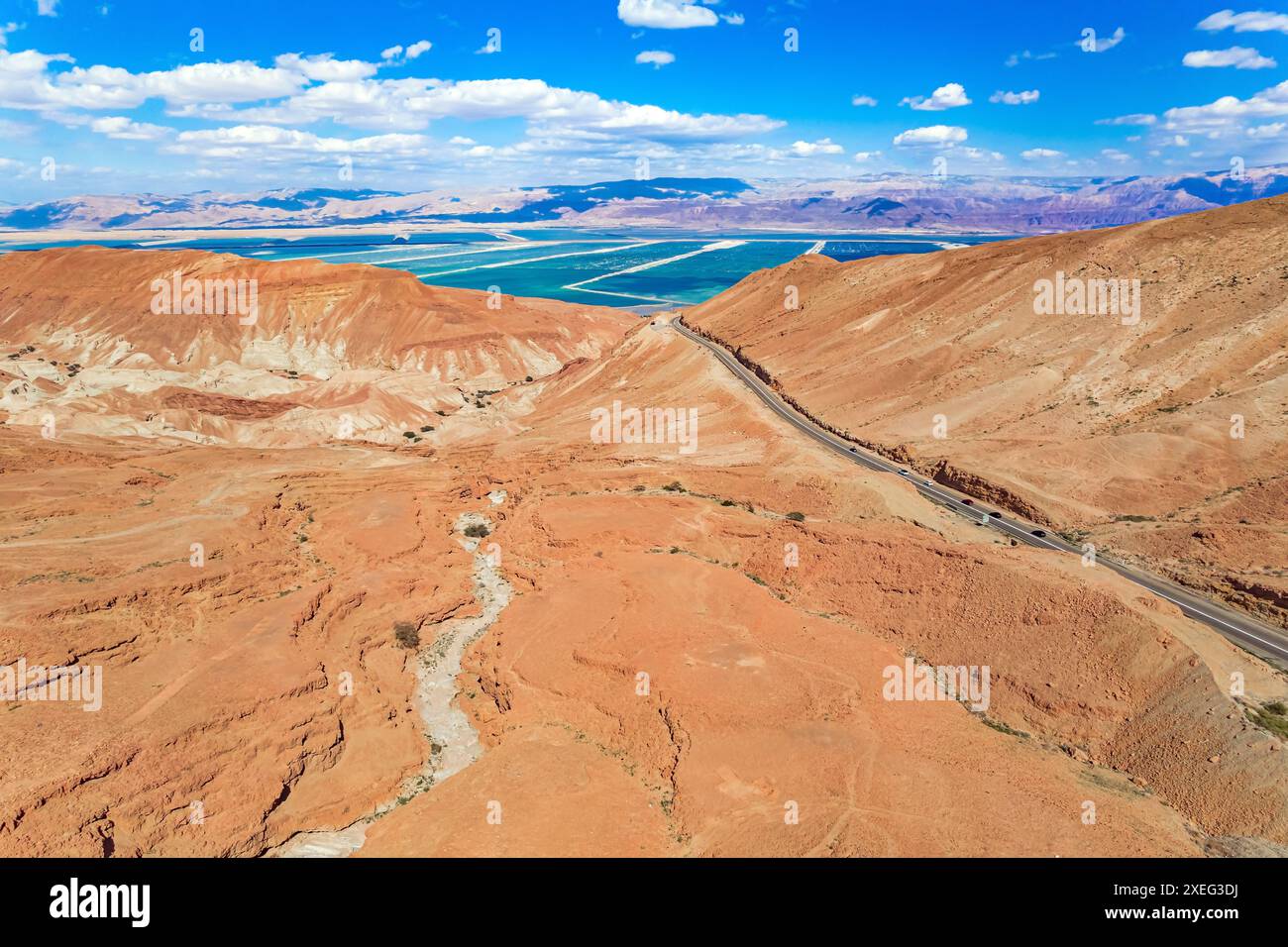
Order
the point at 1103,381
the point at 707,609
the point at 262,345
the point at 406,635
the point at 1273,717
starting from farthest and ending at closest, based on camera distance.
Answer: the point at 262,345 < the point at 1103,381 < the point at 406,635 < the point at 707,609 < the point at 1273,717

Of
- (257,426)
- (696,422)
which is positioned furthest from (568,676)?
(257,426)

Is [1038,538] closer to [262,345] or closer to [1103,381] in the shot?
[1103,381]

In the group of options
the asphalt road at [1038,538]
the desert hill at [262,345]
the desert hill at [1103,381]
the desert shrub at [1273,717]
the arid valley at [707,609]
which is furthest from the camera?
the desert hill at [262,345]

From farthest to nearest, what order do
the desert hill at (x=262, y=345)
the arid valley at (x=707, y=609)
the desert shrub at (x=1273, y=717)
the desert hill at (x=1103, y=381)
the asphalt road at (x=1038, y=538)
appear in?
the desert hill at (x=262, y=345) < the desert hill at (x=1103, y=381) < the asphalt road at (x=1038, y=538) < the desert shrub at (x=1273, y=717) < the arid valley at (x=707, y=609)

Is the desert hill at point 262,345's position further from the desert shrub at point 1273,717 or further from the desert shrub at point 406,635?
the desert shrub at point 1273,717

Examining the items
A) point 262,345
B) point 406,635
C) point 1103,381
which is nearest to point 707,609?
point 406,635

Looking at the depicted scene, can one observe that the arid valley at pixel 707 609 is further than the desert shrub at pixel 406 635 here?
No

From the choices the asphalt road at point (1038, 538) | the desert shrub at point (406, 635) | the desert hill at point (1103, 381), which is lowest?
the desert shrub at point (406, 635)

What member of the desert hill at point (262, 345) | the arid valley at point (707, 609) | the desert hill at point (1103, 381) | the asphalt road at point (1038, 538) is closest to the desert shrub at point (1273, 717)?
the arid valley at point (707, 609)

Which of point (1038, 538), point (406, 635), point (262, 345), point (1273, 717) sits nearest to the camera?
point (1273, 717)
